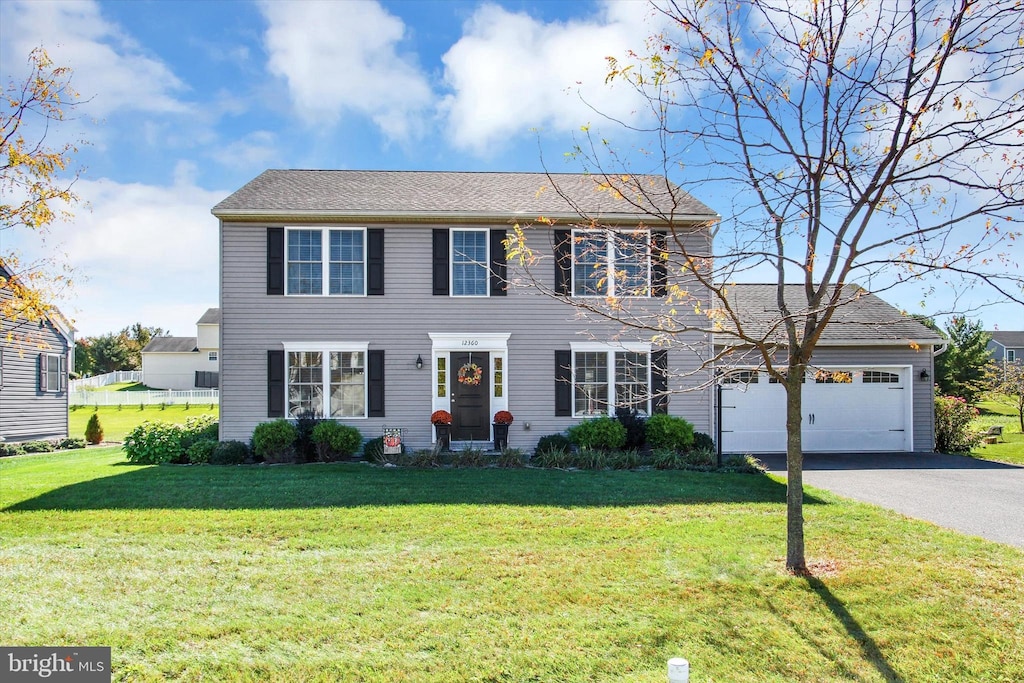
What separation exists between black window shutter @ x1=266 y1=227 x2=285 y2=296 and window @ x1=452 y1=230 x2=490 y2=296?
360 cm

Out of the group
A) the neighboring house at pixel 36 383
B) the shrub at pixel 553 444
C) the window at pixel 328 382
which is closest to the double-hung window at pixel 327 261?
the window at pixel 328 382

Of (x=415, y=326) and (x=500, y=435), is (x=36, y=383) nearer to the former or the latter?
(x=415, y=326)

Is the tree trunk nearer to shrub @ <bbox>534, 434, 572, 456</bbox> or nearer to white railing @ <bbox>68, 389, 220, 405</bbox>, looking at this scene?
shrub @ <bbox>534, 434, 572, 456</bbox>

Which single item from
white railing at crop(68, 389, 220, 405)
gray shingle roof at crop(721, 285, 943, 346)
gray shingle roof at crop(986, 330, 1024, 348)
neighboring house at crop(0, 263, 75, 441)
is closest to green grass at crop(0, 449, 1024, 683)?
gray shingle roof at crop(721, 285, 943, 346)

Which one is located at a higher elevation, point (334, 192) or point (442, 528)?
point (334, 192)

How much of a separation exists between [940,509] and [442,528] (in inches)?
272

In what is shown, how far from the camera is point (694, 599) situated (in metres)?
5.12

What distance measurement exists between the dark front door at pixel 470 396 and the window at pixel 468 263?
136 centimetres

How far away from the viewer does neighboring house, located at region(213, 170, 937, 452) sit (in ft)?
43.4

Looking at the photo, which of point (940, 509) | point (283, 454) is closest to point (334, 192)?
point (283, 454)

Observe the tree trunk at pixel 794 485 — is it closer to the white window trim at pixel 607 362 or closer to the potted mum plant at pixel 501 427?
the white window trim at pixel 607 362

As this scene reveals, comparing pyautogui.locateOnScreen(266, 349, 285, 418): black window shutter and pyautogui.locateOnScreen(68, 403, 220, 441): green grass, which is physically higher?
pyautogui.locateOnScreen(266, 349, 285, 418): black window shutter

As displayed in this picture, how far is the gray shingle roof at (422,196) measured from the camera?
13195mm

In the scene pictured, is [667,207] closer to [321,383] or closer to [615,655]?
[321,383]
